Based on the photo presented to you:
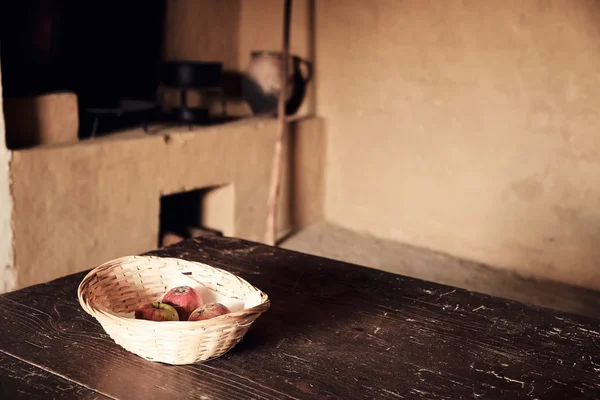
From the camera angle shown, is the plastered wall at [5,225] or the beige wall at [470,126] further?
the beige wall at [470,126]

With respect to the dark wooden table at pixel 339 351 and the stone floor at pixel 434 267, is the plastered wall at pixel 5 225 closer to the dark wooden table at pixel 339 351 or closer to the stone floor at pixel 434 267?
the dark wooden table at pixel 339 351

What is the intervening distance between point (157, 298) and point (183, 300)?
0.18m

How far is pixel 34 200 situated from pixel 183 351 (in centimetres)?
190

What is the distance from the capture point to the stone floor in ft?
11.7

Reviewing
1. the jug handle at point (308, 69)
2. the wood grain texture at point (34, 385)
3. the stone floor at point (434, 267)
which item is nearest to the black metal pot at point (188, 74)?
the jug handle at point (308, 69)

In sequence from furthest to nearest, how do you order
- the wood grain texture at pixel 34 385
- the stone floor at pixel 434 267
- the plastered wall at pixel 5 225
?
the stone floor at pixel 434 267, the plastered wall at pixel 5 225, the wood grain texture at pixel 34 385

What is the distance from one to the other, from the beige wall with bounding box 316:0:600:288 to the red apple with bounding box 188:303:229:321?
111 inches

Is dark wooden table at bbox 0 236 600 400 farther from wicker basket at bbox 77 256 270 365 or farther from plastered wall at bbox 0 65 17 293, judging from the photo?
plastered wall at bbox 0 65 17 293

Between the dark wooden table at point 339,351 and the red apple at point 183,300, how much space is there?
0.12 metres

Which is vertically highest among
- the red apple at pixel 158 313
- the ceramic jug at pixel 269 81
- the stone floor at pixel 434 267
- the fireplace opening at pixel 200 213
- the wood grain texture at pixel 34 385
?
the ceramic jug at pixel 269 81

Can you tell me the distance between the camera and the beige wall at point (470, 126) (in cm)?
361

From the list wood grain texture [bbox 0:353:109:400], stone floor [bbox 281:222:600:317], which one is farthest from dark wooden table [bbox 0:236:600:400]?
stone floor [bbox 281:222:600:317]

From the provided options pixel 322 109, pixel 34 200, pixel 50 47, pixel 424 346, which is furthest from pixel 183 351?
pixel 322 109

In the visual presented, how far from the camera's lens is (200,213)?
4.23 m
